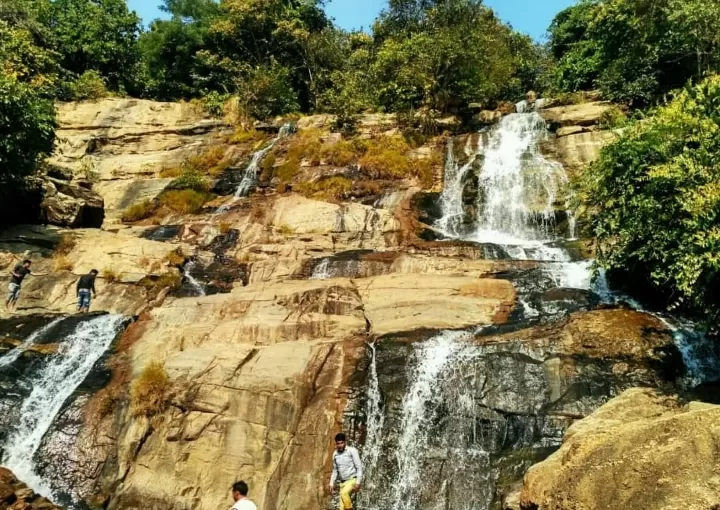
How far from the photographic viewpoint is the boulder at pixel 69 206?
24.3 m

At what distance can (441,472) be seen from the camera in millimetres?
11391

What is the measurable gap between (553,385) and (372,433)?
380 centimetres

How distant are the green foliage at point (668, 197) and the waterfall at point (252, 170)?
18.3m

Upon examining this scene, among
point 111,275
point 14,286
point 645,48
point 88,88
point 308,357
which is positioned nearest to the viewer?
point 308,357

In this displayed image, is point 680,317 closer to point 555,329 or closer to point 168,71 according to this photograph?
point 555,329

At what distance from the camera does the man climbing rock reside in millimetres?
9156

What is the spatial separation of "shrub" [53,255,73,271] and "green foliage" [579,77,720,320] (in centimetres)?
1704

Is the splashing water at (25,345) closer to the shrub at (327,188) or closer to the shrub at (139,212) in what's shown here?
the shrub at (139,212)

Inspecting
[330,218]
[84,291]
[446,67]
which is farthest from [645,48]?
[84,291]

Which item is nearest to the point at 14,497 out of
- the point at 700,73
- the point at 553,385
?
the point at 553,385

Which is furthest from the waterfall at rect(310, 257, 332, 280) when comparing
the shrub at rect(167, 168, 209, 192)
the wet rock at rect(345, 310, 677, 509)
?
the shrub at rect(167, 168, 209, 192)

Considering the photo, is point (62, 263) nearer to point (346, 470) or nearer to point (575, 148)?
point (346, 470)

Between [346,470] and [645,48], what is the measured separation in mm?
28577

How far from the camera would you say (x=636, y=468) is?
6812 millimetres
